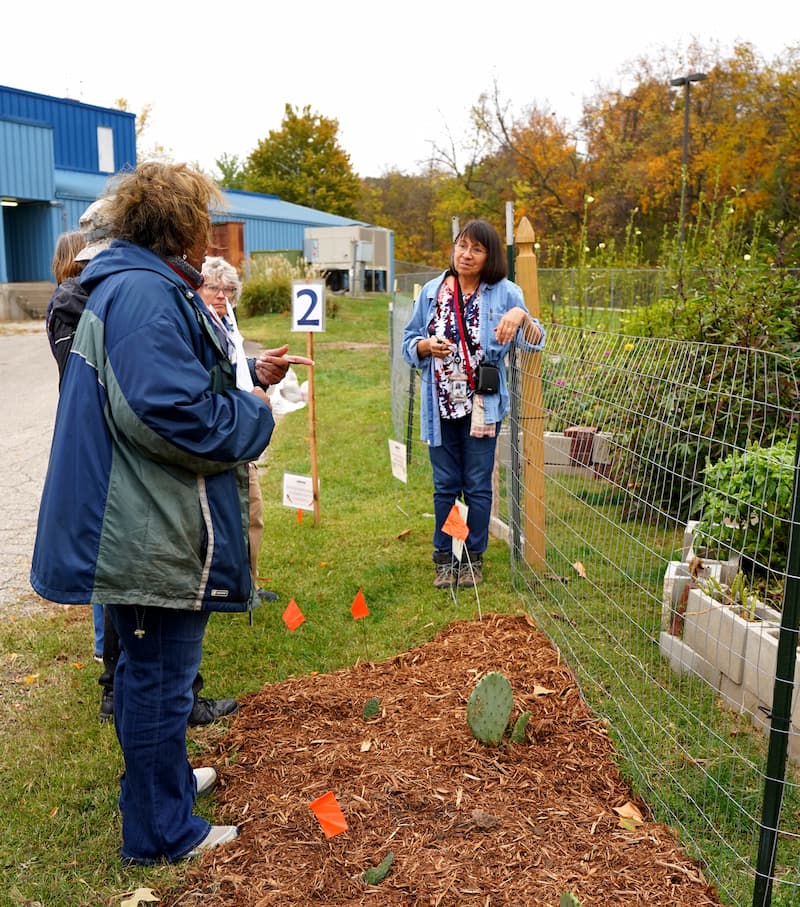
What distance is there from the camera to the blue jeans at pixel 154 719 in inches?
94.7

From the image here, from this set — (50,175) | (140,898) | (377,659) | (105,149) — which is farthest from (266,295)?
(140,898)

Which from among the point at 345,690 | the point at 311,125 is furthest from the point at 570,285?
the point at 311,125

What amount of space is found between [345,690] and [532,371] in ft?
6.23

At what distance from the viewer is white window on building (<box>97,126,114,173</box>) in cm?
3319

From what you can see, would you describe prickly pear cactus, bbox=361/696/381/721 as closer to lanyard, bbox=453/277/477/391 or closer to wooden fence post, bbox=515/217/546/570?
wooden fence post, bbox=515/217/546/570

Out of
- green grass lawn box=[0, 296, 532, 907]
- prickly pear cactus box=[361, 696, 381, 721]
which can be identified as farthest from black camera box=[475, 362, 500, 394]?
prickly pear cactus box=[361, 696, 381, 721]

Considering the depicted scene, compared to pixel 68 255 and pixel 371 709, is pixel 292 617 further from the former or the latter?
pixel 68 255

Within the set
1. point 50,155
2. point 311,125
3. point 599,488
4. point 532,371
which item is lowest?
point 599,488

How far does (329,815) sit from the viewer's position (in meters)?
2.64

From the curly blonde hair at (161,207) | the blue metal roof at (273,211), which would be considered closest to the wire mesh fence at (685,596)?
the curly blonde hair at (161,207)

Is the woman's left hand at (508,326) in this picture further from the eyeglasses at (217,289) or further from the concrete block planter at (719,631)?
the concrete block planter at (719,631)

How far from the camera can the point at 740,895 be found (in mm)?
2420

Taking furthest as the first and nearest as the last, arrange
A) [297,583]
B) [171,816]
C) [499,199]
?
[499,199], [297,583], [171,816]

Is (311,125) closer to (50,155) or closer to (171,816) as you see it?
(50,155)
